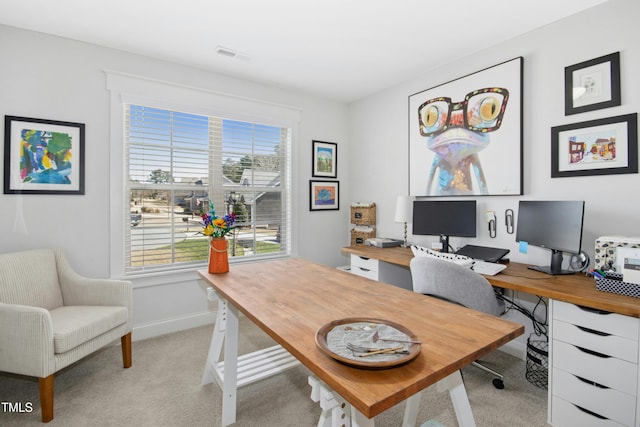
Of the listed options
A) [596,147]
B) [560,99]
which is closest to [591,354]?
[596,147]

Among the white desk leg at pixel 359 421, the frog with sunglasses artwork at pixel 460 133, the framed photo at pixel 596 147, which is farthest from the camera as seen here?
the frog with sunglasses artwork at pixel 460 133

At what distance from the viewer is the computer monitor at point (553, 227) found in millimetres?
1952

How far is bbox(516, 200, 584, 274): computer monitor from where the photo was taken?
1952 mm

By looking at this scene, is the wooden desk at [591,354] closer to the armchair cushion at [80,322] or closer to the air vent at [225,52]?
the armchair cushion at [80,322]

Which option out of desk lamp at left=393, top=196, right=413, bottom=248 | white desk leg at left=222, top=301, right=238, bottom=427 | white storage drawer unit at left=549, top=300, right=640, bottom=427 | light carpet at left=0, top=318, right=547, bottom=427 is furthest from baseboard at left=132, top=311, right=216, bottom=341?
white storage drawer unit at left=549, top=300, right=640, bottom=427

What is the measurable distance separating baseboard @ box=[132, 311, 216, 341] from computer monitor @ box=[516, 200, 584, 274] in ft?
9.55

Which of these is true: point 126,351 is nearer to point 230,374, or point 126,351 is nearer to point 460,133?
point 230,374

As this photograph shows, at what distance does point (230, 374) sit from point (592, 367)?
6.29ft

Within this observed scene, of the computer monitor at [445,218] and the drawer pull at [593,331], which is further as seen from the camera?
the computer monitor at [445,218]

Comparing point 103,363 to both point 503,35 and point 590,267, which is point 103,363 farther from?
point 503,35

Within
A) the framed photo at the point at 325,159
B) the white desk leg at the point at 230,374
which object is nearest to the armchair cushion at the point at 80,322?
the white desk leg at the point at 230,374

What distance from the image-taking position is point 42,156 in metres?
2.46

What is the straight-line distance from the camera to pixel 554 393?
5.81 ft

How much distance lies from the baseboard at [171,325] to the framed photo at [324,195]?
1684mm
